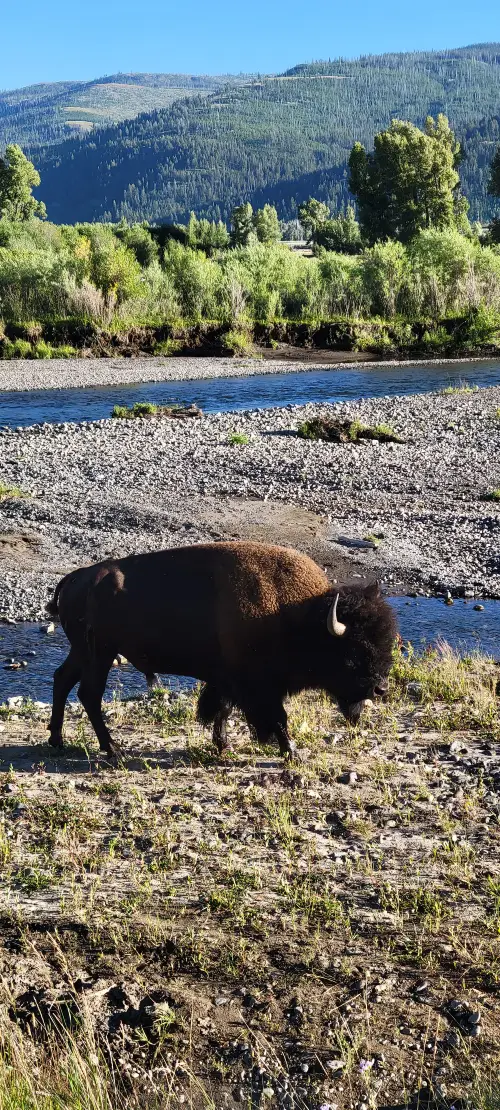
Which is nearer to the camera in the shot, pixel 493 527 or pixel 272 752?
pixel 272 752

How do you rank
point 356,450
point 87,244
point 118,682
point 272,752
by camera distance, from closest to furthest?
point 272,752 → point 118,682 → point 356,450 → point 87,244

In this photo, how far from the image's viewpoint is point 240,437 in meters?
21.3

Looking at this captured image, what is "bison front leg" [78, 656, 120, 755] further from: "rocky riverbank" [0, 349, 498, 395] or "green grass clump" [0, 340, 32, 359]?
"green grass clump" [0, 340, 32, 359]

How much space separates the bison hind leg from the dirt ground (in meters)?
0.22

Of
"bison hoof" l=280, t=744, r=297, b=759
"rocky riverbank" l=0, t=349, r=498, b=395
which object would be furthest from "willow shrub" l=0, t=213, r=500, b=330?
"bison hoof" l=280, t=744, r=297, b=759

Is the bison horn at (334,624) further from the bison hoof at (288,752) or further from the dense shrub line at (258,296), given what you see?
the dense shrub line at (258,296)

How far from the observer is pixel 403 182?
7425 centimetres

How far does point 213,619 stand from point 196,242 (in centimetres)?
7366

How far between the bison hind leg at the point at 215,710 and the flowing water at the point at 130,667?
7.68 feet

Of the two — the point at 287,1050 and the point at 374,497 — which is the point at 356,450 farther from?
the point at 287,1050

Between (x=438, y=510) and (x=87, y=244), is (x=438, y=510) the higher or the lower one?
the lower one

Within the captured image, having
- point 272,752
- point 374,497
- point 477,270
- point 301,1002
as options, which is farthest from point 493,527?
point 477,270

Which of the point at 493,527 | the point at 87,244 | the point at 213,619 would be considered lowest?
the point at 493,527

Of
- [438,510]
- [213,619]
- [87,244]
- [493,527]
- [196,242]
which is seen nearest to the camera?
[213,619]
